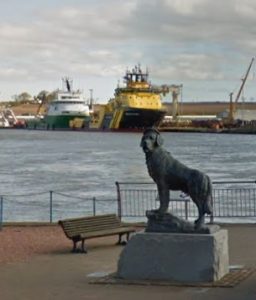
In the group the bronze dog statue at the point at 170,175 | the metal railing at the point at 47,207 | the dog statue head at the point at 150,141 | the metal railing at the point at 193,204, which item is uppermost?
the dog statue head at the point at 150,141

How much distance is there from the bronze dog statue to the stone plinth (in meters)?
0.43

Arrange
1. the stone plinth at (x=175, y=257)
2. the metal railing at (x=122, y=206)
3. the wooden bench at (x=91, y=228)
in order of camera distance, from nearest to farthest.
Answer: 1. the stone plinth at (x=175, y=257)
2. the wooden bench at (x=91, y=228)
3. the metal railing at (x=122, y=206)

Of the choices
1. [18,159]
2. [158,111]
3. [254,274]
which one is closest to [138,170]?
[18,159]

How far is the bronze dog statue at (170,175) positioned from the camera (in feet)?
43.7

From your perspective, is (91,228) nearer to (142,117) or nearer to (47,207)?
(47,207)

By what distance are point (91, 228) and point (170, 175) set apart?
4938 mm

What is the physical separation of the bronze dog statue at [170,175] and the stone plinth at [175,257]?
1.40 ft

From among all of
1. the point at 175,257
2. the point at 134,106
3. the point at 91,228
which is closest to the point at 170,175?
the point at 175,257

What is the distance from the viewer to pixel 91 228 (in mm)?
17953

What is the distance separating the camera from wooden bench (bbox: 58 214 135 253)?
17.2 meters

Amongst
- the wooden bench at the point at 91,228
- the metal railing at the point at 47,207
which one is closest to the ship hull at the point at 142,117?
the metal railing at the point at 47,207

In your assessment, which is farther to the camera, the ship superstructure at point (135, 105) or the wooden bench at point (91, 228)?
the ship superstructure at point (135, 105)

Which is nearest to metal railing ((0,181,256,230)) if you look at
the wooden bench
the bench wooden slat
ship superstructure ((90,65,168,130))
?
the wooden bench

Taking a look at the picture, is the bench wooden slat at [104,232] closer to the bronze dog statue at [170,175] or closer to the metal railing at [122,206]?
the bronze dog statue at [170,175]
